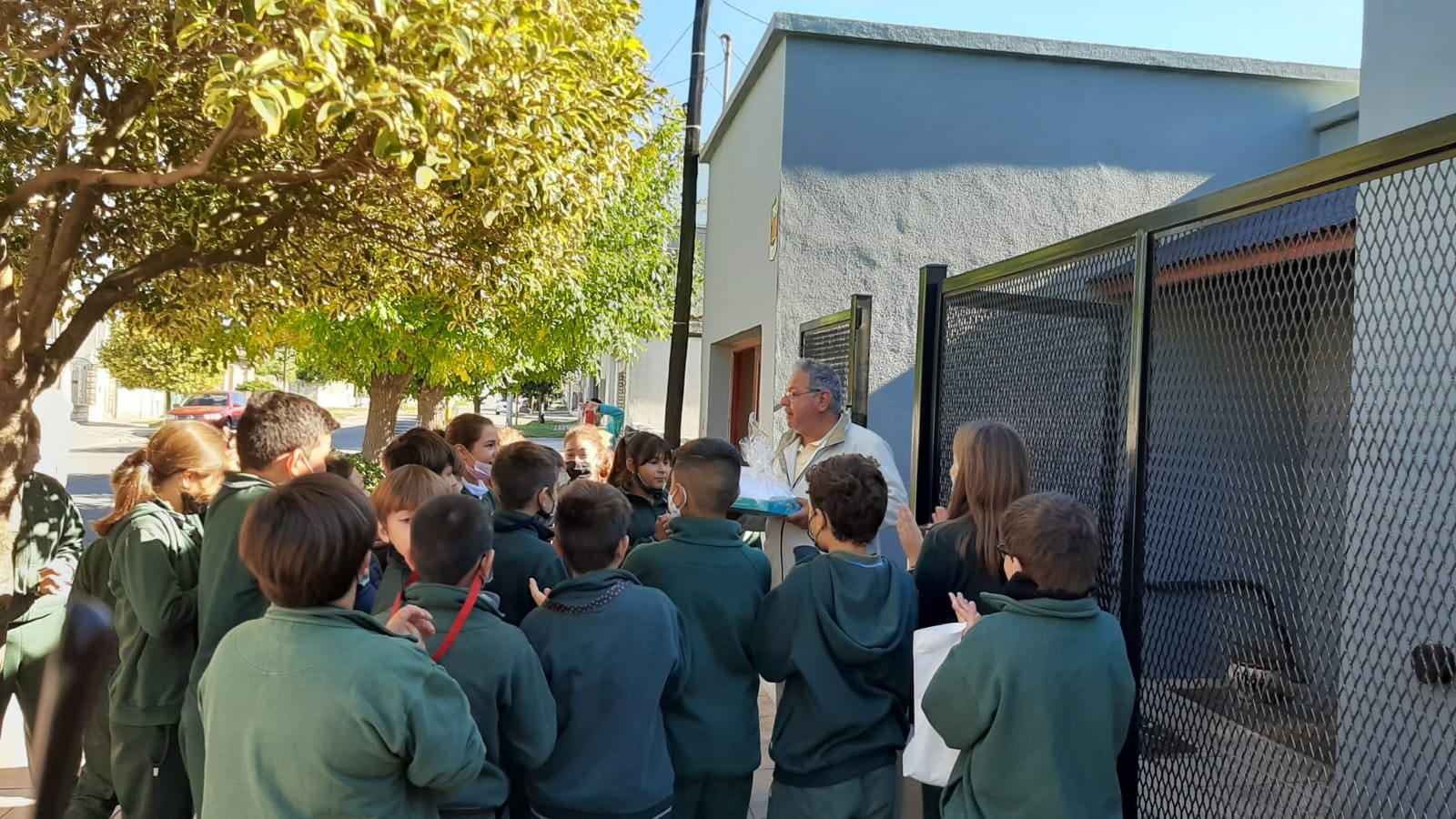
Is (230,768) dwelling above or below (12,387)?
below

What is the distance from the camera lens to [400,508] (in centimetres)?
320

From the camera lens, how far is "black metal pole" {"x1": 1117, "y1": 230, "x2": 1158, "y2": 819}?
2.77 metres

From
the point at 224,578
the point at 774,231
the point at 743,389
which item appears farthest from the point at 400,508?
the point at 743,389

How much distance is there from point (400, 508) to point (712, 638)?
1081 mm

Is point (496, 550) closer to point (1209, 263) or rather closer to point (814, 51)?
point (1209, 263)

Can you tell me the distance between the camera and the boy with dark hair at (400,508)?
318 centimetres

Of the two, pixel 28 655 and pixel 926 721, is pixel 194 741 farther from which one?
pixel 926 721

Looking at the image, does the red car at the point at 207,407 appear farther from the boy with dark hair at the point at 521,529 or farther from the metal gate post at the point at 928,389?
the boy with dark hair at the point at 521,529

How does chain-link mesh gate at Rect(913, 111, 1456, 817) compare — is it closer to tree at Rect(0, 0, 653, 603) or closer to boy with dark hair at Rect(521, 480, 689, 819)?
boy with dark hair at Rect(521, 480, 689, 819)

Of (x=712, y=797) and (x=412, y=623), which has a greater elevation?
(x=412, y=623)

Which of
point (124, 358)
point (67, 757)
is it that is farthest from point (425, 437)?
point (124, 358)

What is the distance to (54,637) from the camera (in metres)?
A: 3.69

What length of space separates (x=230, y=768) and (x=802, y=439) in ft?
9.08

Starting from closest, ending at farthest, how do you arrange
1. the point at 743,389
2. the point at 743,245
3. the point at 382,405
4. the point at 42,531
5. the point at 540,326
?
the point at 42,531 → the point at 743,245 → the point at 743,389 → the point at 540,326 → the point at 382,405
